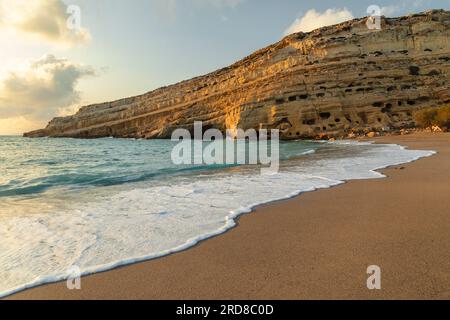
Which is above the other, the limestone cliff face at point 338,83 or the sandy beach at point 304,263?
the limestone cliff face at point 338,83

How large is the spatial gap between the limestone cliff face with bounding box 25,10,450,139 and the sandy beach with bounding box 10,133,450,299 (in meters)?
36.1

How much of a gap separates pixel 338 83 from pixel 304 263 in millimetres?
44685

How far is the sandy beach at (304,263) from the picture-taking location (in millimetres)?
2523

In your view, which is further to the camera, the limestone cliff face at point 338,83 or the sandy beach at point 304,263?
the limestone cliff face at point 338,83

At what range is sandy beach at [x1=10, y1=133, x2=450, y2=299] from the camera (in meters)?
2.52

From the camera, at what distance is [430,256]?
3021 mm

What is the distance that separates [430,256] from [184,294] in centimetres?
223

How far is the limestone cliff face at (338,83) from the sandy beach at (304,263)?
3614 cm

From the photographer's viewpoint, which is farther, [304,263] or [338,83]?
[338,83]

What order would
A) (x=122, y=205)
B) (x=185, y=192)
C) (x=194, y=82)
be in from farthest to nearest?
(x=194, y=82) → (x=185, y=192) → (x=122, y=205)

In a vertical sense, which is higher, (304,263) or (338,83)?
(338,83)

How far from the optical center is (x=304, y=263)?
301 centimetres
